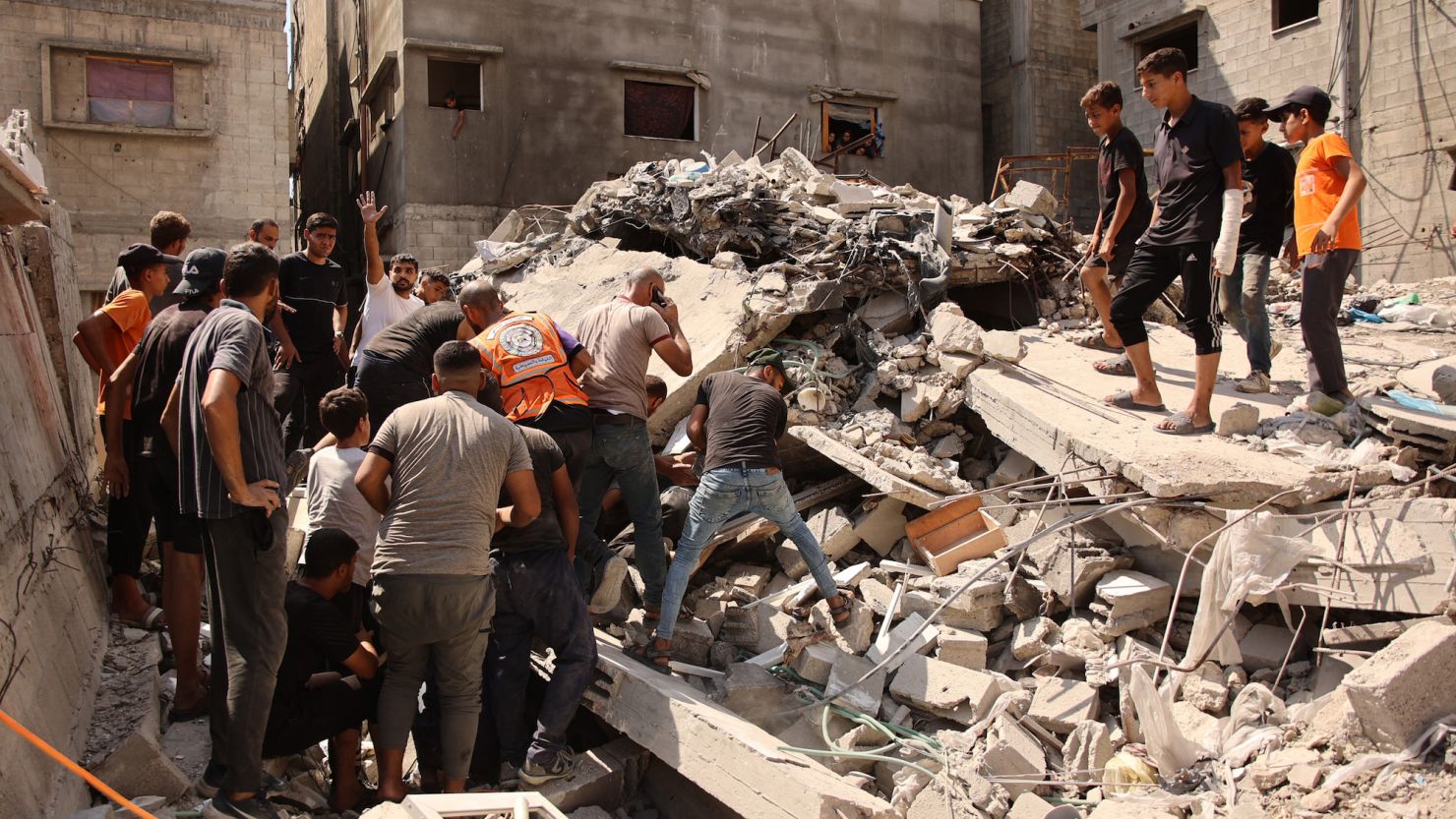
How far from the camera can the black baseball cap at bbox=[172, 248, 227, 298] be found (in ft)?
12.5

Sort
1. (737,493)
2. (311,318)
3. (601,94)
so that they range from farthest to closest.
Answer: (601,94)
(311,318)
(737,493)

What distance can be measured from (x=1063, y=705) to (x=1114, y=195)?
122 inches

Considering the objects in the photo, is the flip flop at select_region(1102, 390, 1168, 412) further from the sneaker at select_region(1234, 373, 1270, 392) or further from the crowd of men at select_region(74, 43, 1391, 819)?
the sneaker at select_region(1234, 373, 1270, 392)

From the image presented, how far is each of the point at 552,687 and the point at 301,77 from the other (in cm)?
2394

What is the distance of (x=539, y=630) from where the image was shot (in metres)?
4.16

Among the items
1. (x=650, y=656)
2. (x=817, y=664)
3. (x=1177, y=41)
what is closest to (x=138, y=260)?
(x=650, y=656)

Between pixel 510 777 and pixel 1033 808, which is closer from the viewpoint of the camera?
pixel 1033 808

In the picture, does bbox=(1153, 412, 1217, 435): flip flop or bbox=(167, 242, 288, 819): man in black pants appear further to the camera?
bbox=(1153, 412, 1217, 435): flip flop

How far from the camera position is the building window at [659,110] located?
55.9 ft

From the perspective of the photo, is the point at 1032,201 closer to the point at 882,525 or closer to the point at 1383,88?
the point at 882,525

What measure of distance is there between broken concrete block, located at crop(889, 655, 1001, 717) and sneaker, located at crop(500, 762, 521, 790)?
1.76 meters

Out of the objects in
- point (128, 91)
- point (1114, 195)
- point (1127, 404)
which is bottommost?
point (1127, 404)

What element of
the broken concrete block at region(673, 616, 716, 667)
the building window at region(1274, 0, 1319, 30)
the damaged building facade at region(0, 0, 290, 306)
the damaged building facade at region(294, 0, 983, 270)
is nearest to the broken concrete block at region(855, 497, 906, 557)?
the broken concrete block at region(673, 616, 716, 667)

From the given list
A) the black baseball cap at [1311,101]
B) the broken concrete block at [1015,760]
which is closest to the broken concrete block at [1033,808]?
the broken concrete block at [1015,760]
